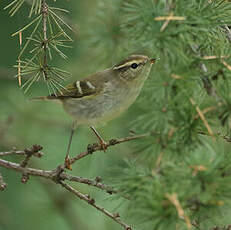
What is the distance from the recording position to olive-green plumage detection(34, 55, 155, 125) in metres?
2.68

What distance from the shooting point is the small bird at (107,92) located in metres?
2.68

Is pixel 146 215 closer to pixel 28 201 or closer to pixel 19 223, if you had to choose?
pixel 28 201

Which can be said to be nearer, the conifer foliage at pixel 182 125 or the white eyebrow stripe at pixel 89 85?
the conifer foliage at pixel 182 125

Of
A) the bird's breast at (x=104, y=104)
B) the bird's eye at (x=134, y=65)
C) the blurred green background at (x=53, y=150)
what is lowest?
the blurred green background at (x=53, y=150)

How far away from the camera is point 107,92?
2887 millimetres

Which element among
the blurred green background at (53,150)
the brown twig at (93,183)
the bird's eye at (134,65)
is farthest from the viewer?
the blurred green background at (53,150)

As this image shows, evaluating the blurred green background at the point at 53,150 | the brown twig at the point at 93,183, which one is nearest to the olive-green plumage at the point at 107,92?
the blurred green background at the point at 53,150

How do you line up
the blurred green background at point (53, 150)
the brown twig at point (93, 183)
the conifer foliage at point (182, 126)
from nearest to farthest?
the conifer foliage at point (182, 126) < the brown twig at point (93, 183) < the blurred green background at point (53, 150)

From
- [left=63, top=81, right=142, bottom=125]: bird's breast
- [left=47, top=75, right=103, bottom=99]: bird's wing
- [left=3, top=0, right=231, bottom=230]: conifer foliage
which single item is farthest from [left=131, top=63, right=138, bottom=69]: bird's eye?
[left=3, top=0, right=231, bottom=230]: conifer foliage

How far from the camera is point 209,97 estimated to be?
1.62 m

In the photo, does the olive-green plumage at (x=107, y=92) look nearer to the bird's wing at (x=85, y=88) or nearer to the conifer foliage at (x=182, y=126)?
the bird's wing at (x=85, y=88)

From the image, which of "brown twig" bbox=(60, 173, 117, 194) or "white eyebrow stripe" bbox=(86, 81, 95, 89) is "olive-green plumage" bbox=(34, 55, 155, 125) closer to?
"white eyebrow stripe" bbox=(86, 81, 95, 89)

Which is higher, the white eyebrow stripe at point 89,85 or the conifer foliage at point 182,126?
the conifer foliage at point 182,126

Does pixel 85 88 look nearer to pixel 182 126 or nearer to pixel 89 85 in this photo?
pixel 89 85
